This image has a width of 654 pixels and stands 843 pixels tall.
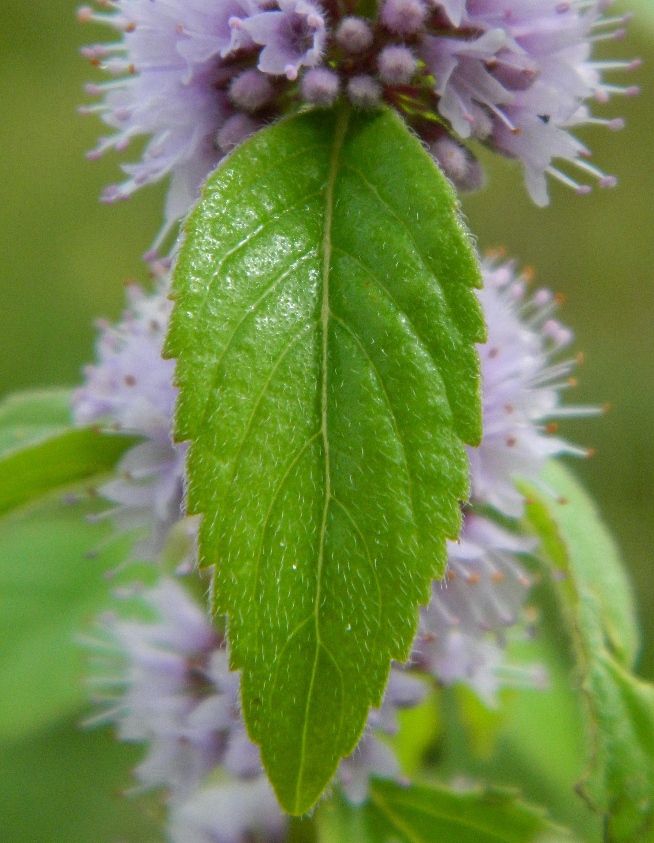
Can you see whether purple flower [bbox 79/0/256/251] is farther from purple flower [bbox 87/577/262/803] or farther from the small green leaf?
purple flower [bbox 87/577/262/803]

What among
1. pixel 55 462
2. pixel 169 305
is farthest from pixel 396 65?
pixel 55 462

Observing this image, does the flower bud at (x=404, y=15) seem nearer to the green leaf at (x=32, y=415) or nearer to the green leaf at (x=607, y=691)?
the green leaf at (x=607, y=691)

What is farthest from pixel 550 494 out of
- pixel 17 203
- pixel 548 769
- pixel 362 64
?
pixel 17 203

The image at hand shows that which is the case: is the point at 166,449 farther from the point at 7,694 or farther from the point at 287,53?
the point at 7,694

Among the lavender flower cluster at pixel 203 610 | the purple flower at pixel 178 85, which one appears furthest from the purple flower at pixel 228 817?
the purple flower at pixel 178 85

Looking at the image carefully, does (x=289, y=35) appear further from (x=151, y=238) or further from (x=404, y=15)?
(x=151, y=238)

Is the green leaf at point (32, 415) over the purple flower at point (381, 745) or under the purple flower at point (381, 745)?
over
